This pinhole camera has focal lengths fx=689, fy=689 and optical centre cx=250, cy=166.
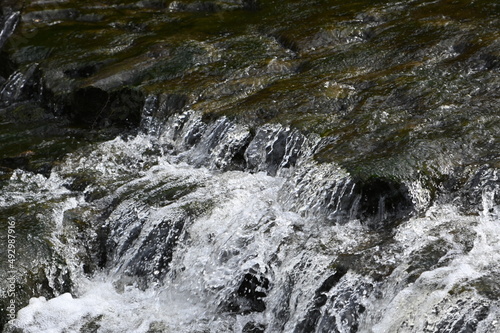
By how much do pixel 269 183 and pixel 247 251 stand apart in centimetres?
173

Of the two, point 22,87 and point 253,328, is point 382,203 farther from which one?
point 22,87

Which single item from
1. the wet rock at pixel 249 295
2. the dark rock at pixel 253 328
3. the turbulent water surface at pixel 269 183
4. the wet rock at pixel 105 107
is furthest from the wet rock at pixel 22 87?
the dark rock at pixel 253 328

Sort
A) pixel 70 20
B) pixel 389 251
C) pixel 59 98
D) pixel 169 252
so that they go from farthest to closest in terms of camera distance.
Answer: pixel 70 20, pixel 59 98, pixel 169 252, pixel 389 251

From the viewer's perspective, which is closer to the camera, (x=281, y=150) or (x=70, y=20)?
(x=281, y=150)

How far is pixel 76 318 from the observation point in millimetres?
9039

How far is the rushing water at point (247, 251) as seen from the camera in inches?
292

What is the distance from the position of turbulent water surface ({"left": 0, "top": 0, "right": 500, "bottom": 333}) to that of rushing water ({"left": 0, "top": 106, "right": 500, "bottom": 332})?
1.1 inches

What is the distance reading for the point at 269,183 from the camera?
1048 centimetres

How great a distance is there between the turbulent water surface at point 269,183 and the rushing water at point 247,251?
0.03 metres

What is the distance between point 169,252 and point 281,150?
2.58 m

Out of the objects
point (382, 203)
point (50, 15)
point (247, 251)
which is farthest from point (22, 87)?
point (382, 203)

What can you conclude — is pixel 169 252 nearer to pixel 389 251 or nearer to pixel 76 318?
pixel 76 318

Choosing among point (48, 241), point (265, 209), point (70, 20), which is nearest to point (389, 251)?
point (265, 209)

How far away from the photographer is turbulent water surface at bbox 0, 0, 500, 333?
7910 millimetres
